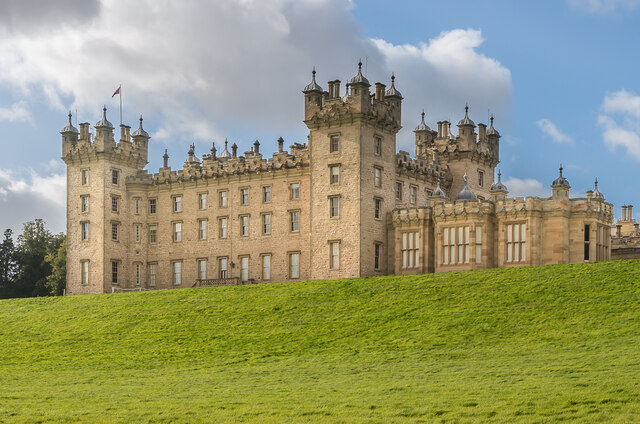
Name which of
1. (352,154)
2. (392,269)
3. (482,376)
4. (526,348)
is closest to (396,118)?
(352,154)

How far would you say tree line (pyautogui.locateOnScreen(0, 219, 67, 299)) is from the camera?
3839 inches

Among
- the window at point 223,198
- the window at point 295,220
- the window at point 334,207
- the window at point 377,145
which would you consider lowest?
the window at point 295,220

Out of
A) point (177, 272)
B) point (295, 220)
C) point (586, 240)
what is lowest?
point (177, 272)

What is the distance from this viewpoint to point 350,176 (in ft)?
226

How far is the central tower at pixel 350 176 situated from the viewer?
225ft

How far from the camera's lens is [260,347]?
46.8 meters

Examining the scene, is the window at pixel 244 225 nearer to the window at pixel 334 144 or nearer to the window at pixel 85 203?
the window at pixel 334 144

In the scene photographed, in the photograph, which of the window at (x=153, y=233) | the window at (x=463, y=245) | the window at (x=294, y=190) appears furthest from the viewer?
the window at (x=153, y=233)

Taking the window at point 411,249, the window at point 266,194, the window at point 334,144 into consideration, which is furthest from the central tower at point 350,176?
the window at point 266,194

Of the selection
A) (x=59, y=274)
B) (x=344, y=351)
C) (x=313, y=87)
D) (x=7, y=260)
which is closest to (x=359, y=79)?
(x=313, y=87)

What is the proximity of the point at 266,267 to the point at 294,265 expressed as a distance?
2506mm

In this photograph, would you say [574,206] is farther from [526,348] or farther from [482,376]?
[482,376]

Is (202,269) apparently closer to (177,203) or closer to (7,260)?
(177,203)

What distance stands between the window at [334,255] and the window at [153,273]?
17460 mm
